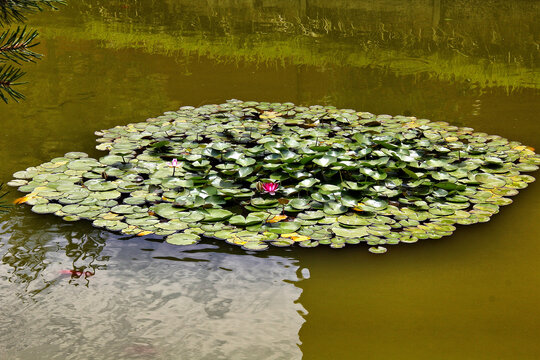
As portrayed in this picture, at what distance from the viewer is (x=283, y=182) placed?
355 cm

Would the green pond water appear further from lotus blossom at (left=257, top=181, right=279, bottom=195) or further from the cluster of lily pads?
lotus blossom at (left=257, top=181, right=279, bottom=195)

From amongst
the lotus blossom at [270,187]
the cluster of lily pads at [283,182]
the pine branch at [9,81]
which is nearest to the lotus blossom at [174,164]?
the cluster of lily pads at [283,182]

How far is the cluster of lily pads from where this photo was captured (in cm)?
312

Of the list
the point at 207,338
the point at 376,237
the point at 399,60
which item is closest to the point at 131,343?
the point at 207,338

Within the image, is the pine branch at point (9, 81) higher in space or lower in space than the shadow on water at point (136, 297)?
higher

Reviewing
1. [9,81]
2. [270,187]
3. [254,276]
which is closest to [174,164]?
[270,187]

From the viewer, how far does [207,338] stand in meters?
2.37

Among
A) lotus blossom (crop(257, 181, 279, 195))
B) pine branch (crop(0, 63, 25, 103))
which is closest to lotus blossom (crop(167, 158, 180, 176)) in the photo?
lotus blossom (crop(257, 181, 279, 195))

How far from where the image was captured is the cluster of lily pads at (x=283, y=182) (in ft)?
10.2

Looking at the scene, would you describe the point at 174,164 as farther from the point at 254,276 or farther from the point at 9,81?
the point at 9,81

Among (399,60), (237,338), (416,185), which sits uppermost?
(399,60)

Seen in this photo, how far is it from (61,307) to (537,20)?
26.0ft

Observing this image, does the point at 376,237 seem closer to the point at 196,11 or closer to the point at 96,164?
→ the point at 96,164

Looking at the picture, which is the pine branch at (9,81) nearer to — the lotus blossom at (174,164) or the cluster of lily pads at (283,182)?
the cluster of lily pads at (283,182)
